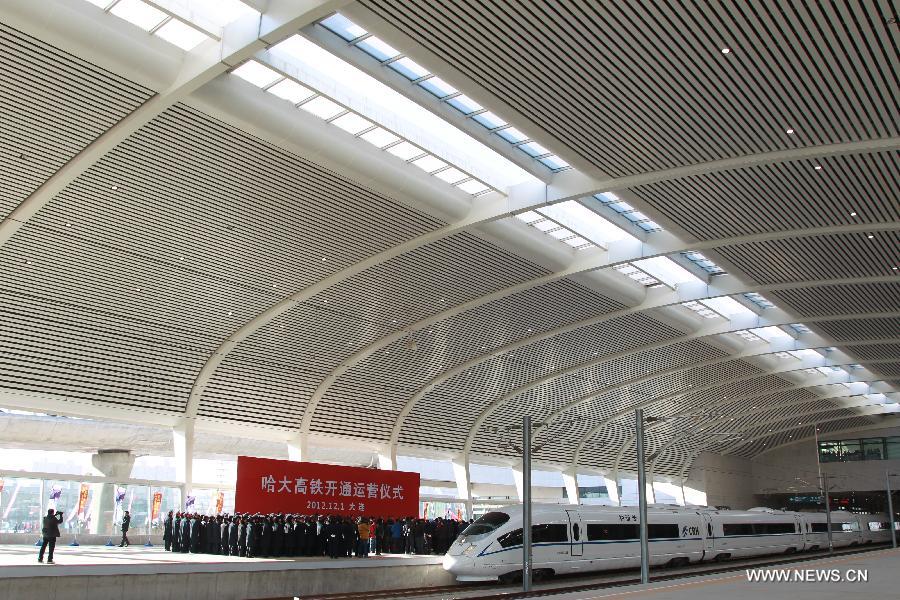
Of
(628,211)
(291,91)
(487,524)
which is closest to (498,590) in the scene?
(487,524)

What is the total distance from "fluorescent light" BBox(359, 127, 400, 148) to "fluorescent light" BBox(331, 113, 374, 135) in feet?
0.82

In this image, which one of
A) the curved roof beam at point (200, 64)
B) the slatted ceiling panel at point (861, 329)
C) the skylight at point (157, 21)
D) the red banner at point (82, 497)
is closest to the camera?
the curved roof beam at point (200, 64)

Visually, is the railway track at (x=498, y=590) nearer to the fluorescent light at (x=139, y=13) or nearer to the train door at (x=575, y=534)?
the train door at (x=575, y=534)

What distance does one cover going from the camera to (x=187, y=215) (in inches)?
821

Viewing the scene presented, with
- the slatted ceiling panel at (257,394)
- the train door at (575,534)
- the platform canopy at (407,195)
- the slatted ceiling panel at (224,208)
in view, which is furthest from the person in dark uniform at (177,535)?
the train door at (575,534)

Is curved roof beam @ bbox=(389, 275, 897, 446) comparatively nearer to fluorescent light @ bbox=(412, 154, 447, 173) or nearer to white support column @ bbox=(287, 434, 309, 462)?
white support column @ bbox=(287, 434, 309, 462)

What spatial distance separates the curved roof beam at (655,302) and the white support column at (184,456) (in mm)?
10055

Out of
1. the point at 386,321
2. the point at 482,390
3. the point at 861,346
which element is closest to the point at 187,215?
the point at 386,321

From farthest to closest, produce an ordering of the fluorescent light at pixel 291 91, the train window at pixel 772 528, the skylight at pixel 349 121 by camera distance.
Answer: the train window at pixel 772 528
the fluorescent light at pixel 291 91
the skylight at pixel 349 121

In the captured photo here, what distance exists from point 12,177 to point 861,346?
34.5 metres

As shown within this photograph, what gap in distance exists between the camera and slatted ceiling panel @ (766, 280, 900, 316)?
29.1 meters

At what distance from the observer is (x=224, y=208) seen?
20797 millimetres

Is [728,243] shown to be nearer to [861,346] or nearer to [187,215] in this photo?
[187,215]

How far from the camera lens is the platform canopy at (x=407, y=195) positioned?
579 inches
